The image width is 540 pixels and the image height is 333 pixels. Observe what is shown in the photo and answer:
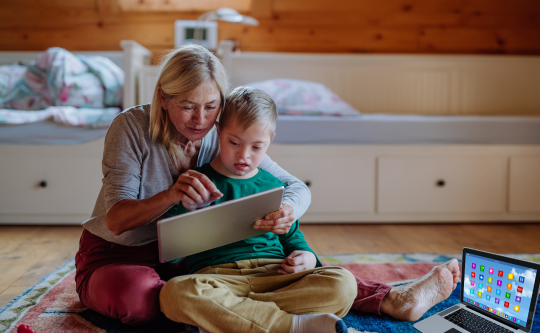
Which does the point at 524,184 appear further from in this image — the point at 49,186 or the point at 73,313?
the point at 49,186

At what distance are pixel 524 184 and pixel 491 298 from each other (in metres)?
1.48

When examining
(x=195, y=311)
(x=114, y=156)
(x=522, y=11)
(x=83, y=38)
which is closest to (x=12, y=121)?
(x=83, y=38)

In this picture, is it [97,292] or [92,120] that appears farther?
[92,120]

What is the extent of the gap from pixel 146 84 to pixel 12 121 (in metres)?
0.69

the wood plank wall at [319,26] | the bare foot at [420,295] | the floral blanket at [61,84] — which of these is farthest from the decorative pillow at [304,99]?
the bare foot at [420,295]

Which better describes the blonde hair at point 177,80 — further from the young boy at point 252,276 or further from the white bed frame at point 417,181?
the white bed frame at point 417,181

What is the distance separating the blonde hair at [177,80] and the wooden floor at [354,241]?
0.66 metres

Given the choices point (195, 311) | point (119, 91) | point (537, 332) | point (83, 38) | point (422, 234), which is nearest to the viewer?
point (195, 311)

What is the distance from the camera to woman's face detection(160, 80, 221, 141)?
3.13 feet

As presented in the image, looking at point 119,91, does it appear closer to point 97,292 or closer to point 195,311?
point 97,292

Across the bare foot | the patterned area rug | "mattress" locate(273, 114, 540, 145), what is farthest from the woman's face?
"mattress" locate(273, 114, 540, 145)

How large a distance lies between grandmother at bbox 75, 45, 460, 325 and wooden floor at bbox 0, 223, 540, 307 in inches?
17.7

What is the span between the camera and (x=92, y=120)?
2014mm

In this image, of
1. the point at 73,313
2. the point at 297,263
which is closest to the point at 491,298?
the point at 297,263
